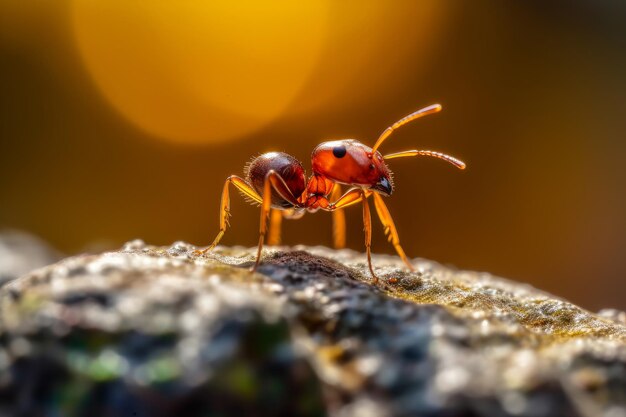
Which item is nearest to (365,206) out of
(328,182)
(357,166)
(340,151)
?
(357,166)

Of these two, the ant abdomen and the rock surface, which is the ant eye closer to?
the ant abdomen

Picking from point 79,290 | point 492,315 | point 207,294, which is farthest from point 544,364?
point 79,290

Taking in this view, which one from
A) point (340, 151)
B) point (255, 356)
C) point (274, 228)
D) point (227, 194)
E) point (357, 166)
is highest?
point (340, 151)

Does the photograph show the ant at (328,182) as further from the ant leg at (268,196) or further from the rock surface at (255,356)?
the rock surface at (255,356)

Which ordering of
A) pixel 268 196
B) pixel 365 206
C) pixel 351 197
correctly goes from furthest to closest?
1. pixel 351 197
2. pixel 365 206
3. pixel 268 196

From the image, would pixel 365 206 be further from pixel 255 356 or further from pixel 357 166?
pixel 255 356

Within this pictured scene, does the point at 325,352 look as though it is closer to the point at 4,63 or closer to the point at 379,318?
the point at 379,318

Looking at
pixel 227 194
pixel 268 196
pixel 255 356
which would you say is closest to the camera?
pixel 255 356

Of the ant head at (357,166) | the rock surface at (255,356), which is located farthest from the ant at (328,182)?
the rock surface at (255,356)
